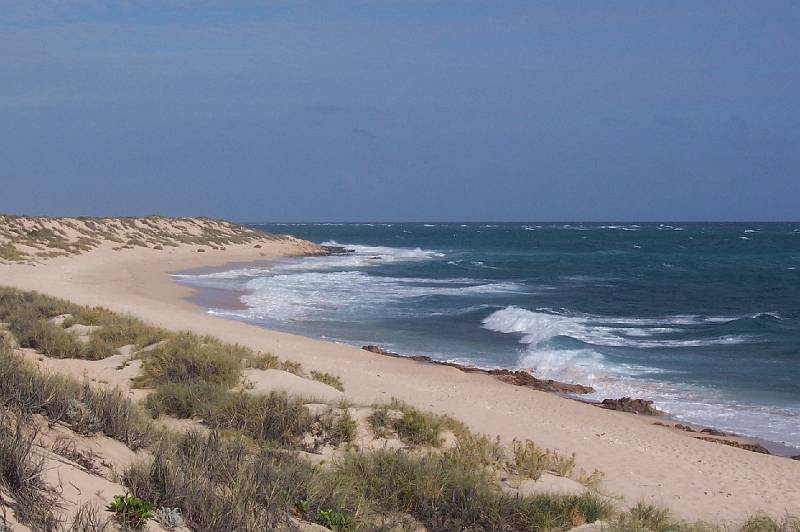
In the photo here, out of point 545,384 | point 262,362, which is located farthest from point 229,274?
point 262,362

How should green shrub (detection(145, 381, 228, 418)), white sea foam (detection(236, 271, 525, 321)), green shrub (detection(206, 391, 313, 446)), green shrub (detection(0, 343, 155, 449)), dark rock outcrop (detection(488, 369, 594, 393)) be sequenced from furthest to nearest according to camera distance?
white sea foam (detection(236, 271, 525, 321)), dark rock outcrop (detection(488, 369, 594, 393)), green shrub (detection(145, 381, 228, 418)), green shrub (detection(206, 391, 313, 446)), green shrub (detection(0, 343, 155, 449))

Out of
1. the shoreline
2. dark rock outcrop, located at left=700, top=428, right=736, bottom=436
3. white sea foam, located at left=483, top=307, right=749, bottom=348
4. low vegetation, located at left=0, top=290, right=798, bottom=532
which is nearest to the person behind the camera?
low vegetation, located at left=0, top=290, right=798, bottom=532

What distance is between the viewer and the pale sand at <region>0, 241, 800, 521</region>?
8805mm

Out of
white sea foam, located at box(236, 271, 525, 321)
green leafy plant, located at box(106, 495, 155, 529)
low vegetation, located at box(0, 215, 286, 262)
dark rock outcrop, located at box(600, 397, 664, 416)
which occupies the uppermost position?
green leafy plant, located at box(106, 495, 155, 529)

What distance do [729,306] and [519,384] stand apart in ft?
64.5

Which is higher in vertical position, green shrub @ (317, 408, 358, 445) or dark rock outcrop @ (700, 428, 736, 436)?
green shrub @ (317, 408, 358, 445)

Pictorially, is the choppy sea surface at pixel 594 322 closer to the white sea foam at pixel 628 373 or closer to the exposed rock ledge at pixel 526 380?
the white sea foam at pixel 628 373

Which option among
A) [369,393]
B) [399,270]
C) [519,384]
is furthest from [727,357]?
[399,270]

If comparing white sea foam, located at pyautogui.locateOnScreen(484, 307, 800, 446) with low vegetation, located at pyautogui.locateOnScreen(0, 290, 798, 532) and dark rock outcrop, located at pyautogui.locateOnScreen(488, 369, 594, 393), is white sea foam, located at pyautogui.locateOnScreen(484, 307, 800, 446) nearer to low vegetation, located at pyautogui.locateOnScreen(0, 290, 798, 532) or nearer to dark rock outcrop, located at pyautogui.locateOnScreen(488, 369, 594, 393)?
dark rock outcrop, located at pyautogui.locateOnScreen(488, 369, 594, 393)

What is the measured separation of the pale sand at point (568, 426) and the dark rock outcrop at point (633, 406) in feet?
1.63

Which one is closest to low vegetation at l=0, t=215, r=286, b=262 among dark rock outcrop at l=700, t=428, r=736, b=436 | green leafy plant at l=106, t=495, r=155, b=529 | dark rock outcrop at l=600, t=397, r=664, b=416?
dark rock outcrop at l=600, t=397, r=664, b=416

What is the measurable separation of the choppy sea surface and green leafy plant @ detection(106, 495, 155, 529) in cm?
1188

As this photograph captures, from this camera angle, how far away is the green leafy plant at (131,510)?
15.1 feet

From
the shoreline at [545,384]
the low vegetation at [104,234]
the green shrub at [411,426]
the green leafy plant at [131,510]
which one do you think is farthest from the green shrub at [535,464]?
the low vegetation at [104,234]
